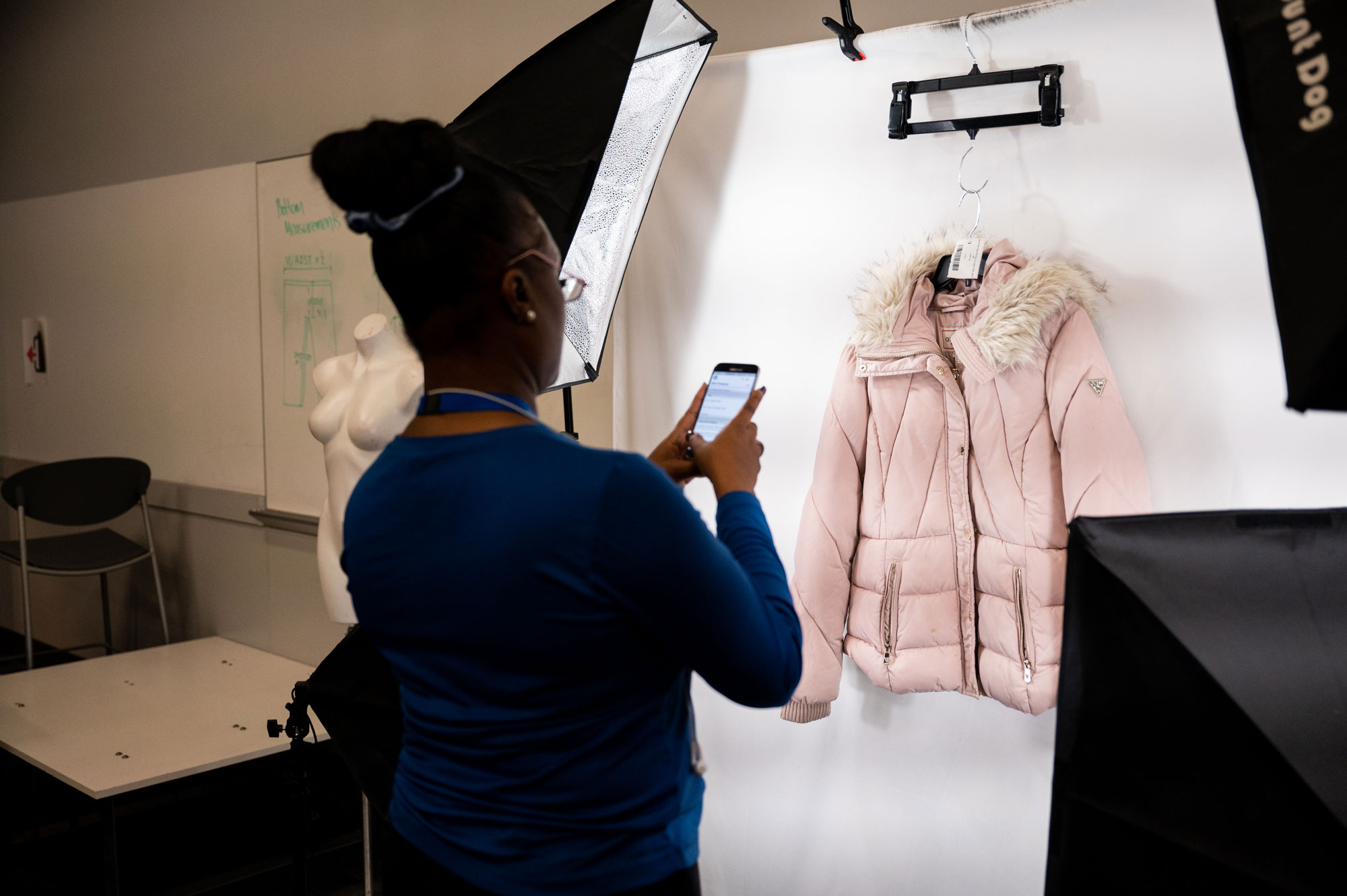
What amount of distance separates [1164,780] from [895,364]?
39.0 inches

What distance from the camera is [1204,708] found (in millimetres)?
819

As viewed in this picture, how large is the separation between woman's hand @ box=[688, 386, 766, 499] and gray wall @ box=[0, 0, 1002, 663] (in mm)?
1183

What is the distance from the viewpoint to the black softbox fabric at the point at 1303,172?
577 mm

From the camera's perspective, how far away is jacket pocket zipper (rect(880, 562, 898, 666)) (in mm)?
1759

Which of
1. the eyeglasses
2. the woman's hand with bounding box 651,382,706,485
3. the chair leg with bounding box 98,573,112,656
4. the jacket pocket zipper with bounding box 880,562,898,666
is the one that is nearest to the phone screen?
the woman's hand with bounding box 651,382,706,485

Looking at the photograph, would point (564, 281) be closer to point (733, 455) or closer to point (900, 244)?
point (733, 455)

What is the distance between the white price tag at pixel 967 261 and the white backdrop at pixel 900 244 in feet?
0.19

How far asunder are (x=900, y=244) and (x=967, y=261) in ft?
0.50

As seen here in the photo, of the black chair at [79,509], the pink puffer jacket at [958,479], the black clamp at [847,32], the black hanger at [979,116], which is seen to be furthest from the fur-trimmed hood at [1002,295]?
the black chair at [79,509]

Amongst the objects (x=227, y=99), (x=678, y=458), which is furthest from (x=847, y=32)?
(x=227, y=99)

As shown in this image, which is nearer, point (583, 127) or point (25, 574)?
point (583, 127)

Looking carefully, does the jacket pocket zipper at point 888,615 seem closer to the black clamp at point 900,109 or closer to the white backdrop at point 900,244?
the white backdrop at point 900,244

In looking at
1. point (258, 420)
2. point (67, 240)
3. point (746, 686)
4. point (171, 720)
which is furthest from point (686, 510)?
point (67, 240)

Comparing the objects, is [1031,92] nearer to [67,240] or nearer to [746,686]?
[746,686]
